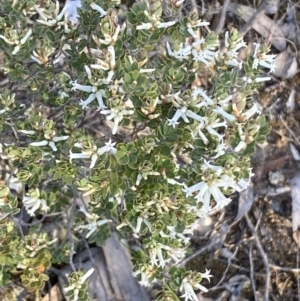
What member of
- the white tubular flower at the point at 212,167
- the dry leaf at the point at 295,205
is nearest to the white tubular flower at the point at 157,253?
the white tubular flower at the point at 212,167

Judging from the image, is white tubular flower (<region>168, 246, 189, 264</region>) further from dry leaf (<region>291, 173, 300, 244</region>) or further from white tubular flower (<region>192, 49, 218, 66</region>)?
white tubular flower (<region>192, 49, 218, 66</region>)

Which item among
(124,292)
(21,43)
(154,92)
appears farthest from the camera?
(124,292)

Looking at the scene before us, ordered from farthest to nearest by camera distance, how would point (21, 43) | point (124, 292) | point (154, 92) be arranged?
1. point (124, 292)
2. point (21, 43)
3. point (154, 92)

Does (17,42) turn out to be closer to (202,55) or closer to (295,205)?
(202,55)

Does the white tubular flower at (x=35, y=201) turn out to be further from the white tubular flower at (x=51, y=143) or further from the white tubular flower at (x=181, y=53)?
the white tubular flower at (x=181, y=53)

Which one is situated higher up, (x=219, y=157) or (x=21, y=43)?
(x=21, y=43)

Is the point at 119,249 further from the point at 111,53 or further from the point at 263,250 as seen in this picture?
the point at 111,53

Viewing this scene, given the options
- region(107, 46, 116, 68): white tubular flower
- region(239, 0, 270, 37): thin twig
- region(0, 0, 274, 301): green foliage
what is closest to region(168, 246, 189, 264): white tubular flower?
region(0, 0, 274, 301): green foliage

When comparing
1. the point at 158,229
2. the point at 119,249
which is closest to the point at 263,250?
the point at 119,249
